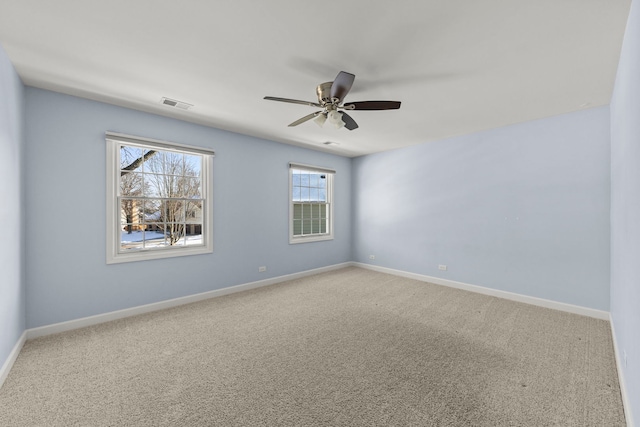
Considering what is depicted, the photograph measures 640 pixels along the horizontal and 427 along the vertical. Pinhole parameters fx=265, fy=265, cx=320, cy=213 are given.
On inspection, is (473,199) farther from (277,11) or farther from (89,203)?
(89,203)

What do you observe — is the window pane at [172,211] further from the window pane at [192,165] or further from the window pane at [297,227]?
the window pane at [297,227]

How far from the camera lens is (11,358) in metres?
2.21

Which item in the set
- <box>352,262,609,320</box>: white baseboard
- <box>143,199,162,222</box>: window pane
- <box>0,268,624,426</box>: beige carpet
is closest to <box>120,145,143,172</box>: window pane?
<box>143,199,162,222</box>: window pane

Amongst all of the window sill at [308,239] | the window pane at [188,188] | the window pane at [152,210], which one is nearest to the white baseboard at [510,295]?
the window sill at [308,239]

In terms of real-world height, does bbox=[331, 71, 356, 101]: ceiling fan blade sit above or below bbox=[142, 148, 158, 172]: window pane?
above

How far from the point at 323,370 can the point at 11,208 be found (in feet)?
9.74

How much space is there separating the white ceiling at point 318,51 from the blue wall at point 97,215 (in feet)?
0.95

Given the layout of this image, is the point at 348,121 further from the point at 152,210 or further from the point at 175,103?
the point at 152,210

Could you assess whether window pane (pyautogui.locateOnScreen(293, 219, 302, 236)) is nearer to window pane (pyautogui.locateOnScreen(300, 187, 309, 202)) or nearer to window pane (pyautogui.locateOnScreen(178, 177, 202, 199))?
window pane (pyautogui.locateOnScreen(300, 187, 309, 202))

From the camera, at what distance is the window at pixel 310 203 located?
517 centimetres

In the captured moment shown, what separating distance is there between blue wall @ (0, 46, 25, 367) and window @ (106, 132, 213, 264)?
0.71 m

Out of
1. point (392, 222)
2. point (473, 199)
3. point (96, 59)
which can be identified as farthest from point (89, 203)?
point (473, 199)

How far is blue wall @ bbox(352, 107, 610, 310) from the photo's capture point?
3264mm

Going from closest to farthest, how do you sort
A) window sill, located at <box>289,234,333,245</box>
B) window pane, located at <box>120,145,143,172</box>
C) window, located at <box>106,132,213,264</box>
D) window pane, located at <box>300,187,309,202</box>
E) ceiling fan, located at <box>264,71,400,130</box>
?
ceiling fan, located at <box>264,71,400,130</box> → window, located at <box>106,132,213,264</box> → window pane, located at <box>120,145,143,172</box> → window sill, located at <box>289,234,333,245</box> → window pane, located at <box>300,187,309,202</box>
